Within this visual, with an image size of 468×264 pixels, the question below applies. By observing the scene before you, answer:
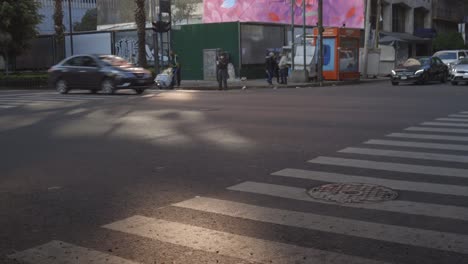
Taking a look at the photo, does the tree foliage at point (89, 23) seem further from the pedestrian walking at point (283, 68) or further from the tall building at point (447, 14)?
the pedestrian walking at point (283, 68)

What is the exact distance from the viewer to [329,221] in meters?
5.26

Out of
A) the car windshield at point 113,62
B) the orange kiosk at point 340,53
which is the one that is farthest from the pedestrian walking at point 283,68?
the car windshield at point 113,62

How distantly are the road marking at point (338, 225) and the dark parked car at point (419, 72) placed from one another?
77.0 feet

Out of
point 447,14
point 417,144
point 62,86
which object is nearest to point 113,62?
point 62,86

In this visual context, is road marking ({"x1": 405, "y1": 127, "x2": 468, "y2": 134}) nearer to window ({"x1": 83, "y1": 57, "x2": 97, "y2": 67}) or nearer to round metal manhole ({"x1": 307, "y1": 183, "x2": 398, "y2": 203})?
round metal manhole ({"x1": 307, "y1": 183, "x2": 398, "y2": 203})

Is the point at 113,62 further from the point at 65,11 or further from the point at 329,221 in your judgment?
the point at 65,11

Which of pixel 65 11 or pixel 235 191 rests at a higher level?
pixel 65 11

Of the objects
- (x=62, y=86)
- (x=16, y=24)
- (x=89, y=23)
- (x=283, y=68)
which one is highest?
(x=89, y=23)

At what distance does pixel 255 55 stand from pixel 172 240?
3083 cm

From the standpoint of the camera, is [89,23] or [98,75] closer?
[98,75]

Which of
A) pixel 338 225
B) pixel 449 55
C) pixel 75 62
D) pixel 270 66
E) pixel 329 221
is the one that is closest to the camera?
pixel 338 225

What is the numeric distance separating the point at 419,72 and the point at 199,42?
13.8 meters

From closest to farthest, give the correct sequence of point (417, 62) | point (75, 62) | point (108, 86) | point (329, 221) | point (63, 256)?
point (63, 256), point (329, 221), point (108, 86), point (75, 62), point (417, 62)

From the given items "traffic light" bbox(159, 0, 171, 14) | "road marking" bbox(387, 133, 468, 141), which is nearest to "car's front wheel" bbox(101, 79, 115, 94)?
"traffic light" bbox(159, 0, 171, 14)
